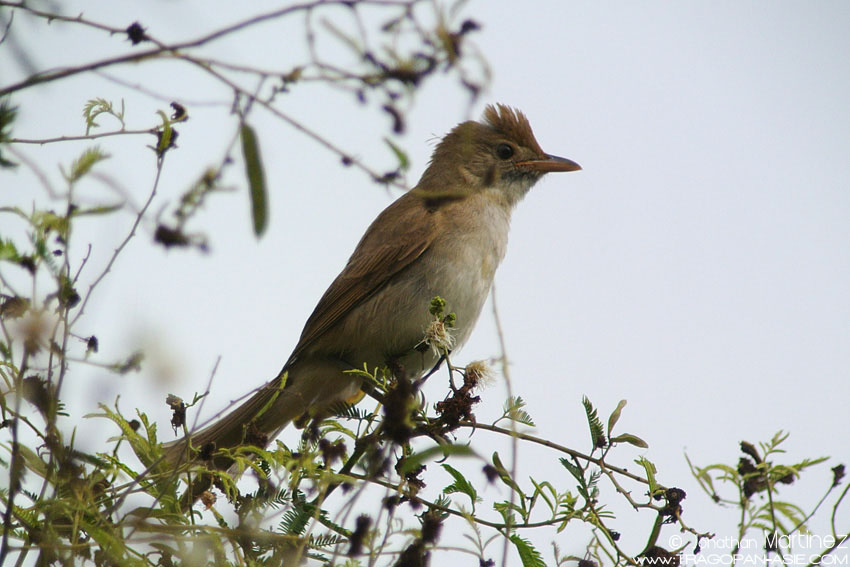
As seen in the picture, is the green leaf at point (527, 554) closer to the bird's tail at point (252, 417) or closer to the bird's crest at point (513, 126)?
the bird's tail at point (252, 417)

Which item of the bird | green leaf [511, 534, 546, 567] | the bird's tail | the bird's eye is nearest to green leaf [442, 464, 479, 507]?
green leaf [511, 534, 546, 567]

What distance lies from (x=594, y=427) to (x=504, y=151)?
12.1ft

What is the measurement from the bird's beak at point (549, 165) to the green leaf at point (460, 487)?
3648mm

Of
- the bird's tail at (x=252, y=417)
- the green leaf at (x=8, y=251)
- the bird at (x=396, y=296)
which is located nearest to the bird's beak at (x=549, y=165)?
the bird at (x=396, y=296)

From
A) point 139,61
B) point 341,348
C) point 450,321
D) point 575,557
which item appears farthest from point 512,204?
point 139,61

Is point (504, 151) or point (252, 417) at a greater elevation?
point (504, 151)

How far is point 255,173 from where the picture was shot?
185cm

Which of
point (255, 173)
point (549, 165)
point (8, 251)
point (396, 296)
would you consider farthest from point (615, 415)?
point (549, 165)

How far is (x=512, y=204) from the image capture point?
6.09 meters

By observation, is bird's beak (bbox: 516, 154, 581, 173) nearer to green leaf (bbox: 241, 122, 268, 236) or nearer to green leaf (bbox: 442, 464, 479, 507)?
green leaf (bbox: 442, 464, 479, 507)

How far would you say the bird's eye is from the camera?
6.29 metres

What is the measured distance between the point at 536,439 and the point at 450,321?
50 cm

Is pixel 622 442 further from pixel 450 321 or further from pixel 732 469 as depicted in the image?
pixel 450 321

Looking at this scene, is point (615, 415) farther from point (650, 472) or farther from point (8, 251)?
point (8, 251)
